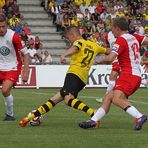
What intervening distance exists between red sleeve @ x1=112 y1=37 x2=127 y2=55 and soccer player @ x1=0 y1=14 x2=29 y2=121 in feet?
7.01

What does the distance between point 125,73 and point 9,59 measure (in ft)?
8.66

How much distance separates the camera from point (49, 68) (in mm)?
27266

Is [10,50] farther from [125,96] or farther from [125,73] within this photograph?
[125,96]

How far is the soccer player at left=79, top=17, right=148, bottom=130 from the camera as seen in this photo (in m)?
12.3

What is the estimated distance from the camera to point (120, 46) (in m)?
12.3

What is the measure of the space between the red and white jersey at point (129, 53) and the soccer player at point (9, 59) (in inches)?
82.2

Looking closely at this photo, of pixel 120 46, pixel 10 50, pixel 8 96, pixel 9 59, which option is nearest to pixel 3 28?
pixel 10 50

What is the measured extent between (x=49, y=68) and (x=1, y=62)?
1320cm

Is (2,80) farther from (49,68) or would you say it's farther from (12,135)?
(49,68)

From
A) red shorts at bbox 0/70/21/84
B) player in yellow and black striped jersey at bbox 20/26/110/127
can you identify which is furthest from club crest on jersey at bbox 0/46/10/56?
player in yellow and black striped jersey at bbox 20/26/110/127

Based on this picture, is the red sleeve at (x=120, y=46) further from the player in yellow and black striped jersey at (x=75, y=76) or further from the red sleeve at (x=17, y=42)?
the red sleeve at (x=17, y=42)

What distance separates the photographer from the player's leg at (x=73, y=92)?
42.1 feet

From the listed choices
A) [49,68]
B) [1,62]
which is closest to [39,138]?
[1,62]

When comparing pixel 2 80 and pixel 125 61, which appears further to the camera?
pixel 2 80
